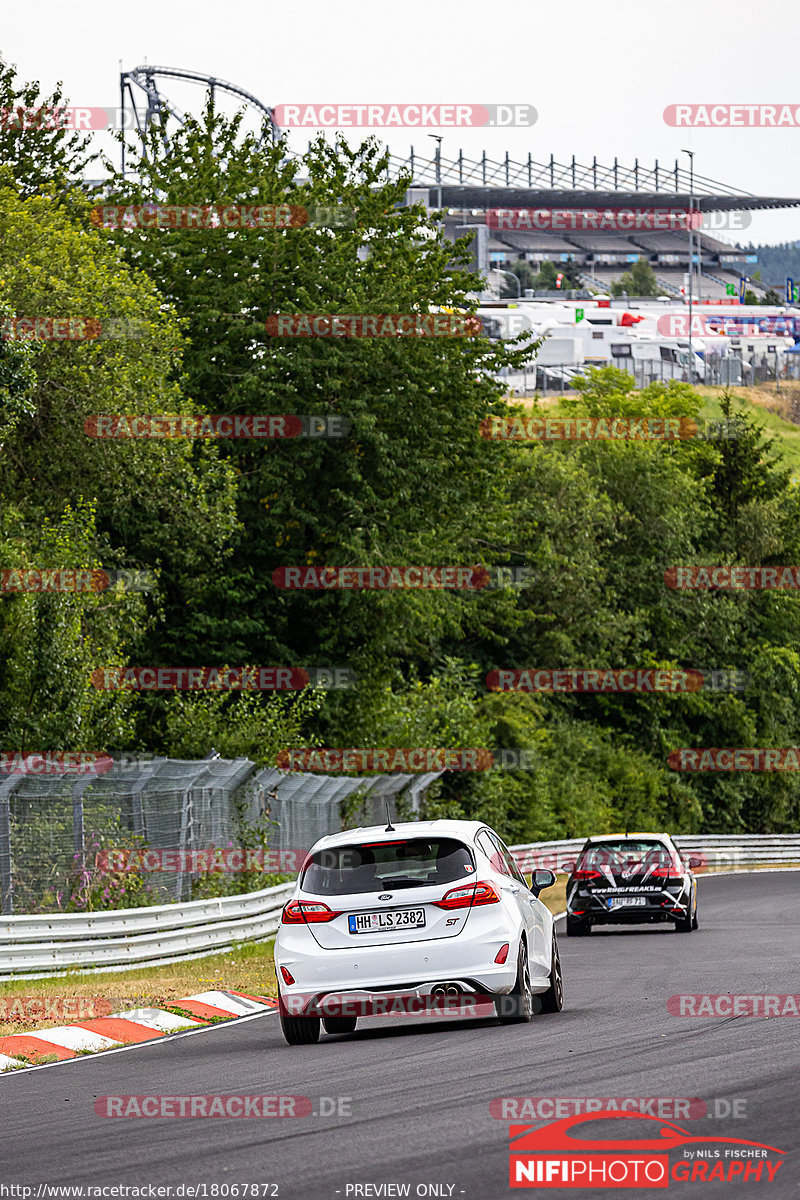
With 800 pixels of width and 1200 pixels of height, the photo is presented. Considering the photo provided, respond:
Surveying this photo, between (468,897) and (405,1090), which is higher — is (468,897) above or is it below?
above

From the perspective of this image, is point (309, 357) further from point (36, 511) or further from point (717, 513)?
point (717, 513)

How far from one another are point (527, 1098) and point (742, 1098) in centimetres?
103

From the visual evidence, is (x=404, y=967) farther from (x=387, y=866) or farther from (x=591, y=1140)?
(x=591, y=1140)

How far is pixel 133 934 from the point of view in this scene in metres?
18.9

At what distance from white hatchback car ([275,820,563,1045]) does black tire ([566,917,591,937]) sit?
1174cm

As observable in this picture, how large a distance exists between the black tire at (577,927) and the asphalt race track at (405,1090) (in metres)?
8.43

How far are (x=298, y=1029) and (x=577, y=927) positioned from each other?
1255 centimetres

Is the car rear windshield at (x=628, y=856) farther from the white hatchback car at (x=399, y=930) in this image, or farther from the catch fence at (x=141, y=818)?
the white hatchback car at (x=399, y=930)

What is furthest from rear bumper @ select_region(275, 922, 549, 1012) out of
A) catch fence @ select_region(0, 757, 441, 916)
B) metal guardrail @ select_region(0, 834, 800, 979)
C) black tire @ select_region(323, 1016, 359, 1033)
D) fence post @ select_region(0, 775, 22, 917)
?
catch fence @ select_region(0, 757, 441, 916)

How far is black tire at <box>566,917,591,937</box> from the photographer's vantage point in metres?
24.6

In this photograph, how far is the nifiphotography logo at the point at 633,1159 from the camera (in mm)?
6938

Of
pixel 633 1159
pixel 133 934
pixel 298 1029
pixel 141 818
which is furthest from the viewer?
pixel 141 818

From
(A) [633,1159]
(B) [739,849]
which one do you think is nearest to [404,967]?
(A) [633,1159]

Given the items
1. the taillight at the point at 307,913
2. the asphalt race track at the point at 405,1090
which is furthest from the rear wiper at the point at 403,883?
the asphalt race track at the point at 405,1090
